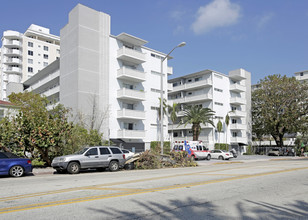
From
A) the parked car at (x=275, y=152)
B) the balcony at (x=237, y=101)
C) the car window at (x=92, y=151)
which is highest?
the balcony at (x=237, y=101)

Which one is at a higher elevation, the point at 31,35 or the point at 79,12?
the point at 31,35

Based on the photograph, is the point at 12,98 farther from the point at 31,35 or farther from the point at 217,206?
the point at 31,35

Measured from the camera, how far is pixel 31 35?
85312 mm

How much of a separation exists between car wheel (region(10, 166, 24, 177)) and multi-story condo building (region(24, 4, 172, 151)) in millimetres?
18743

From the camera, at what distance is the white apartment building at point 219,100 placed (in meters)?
53.2

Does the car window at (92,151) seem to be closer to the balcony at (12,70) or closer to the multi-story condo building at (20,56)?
the multi-story condo building at (20,56)

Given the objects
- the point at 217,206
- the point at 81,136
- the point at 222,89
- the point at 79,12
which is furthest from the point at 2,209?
the point at 222,89

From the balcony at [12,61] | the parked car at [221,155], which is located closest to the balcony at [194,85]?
the parked car at [221,155]

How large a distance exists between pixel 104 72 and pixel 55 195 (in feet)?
102

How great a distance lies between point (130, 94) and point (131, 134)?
5.31 m

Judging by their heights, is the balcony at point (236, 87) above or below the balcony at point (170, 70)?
below

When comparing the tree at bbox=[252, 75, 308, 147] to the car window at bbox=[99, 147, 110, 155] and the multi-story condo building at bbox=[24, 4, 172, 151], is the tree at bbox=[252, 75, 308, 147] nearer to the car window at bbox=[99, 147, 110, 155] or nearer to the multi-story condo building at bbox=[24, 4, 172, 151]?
the multi-story condo building at bbox=[24, 4, 172, 151]

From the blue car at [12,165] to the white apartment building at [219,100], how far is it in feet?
121

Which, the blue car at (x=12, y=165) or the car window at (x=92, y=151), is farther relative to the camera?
the car window at (x=92, y=151)
